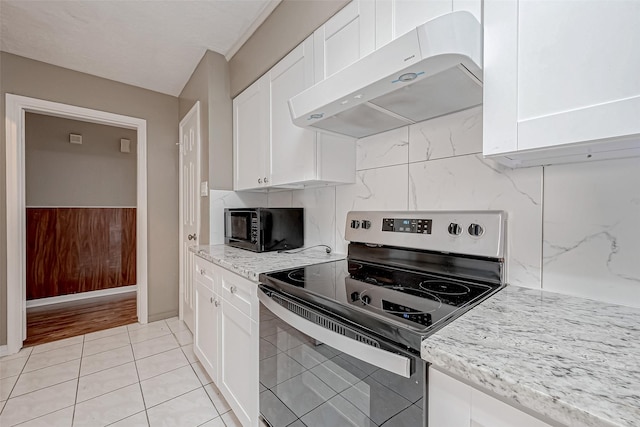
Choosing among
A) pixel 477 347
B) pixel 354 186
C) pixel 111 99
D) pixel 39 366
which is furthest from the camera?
pixel 111 99

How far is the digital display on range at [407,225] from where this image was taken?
1214mm

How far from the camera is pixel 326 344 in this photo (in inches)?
33.8

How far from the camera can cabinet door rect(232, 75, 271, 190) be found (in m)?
1.88

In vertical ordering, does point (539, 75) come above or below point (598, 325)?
above

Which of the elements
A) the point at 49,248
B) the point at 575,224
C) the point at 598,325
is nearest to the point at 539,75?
the point at 575,224

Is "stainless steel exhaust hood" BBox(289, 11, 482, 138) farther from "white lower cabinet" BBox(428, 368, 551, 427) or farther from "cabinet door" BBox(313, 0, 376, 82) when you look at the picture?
"white lower cabinet" BBox(428, 368, 551, 427)

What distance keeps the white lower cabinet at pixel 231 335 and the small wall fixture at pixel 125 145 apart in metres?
3.06

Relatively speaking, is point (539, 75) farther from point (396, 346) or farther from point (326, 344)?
point (326, 344)

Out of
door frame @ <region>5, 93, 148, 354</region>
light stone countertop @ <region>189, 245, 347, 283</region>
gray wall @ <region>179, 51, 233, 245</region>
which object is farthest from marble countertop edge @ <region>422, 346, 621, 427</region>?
door frame @ <region>5, 93, 148, 354</region>

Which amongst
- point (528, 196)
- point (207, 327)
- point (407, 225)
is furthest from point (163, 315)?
point (528, 196)

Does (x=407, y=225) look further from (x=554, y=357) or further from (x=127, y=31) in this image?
(x=127, y=31)

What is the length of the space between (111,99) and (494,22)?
3209 millimetres

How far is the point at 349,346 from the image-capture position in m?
0.76

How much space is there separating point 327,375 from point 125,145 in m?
4.38
